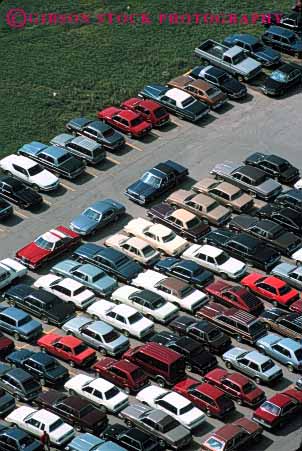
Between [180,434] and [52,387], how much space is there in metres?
8.61

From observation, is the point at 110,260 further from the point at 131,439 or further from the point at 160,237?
the point at 131,439

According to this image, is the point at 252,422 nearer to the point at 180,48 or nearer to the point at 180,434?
the point at 180,434

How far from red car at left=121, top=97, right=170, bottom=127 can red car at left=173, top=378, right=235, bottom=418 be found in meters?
28.6

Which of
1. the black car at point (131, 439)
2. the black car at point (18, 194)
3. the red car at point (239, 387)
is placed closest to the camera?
the black car at point (131, 439)

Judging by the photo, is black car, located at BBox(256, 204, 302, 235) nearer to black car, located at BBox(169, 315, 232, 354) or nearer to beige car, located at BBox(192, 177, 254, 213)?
beige car, located at BBox(192, 177, 254, 213)

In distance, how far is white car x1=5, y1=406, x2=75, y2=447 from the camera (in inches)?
3108

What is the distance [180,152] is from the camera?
104188mm

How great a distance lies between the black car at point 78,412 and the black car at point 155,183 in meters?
20.6

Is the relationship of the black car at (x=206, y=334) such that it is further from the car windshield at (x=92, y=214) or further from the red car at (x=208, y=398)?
the car windshield at (x=92, y=214)

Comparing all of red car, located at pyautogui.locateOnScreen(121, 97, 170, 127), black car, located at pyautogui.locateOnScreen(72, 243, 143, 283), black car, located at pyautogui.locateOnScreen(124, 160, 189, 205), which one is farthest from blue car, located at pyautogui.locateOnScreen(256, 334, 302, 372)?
red car, located at pyautogui.locateOnScreen(121, 97, 170, 127)

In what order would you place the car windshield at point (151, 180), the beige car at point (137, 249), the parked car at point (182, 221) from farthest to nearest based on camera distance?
the car windshield at point (151, 180) → the parked car at point (182, 221) → the beige car at point (137, 249)

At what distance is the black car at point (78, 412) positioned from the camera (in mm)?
79938

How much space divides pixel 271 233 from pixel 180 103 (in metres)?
17.0

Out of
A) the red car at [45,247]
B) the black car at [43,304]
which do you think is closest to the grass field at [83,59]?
the red car at [45,247]
